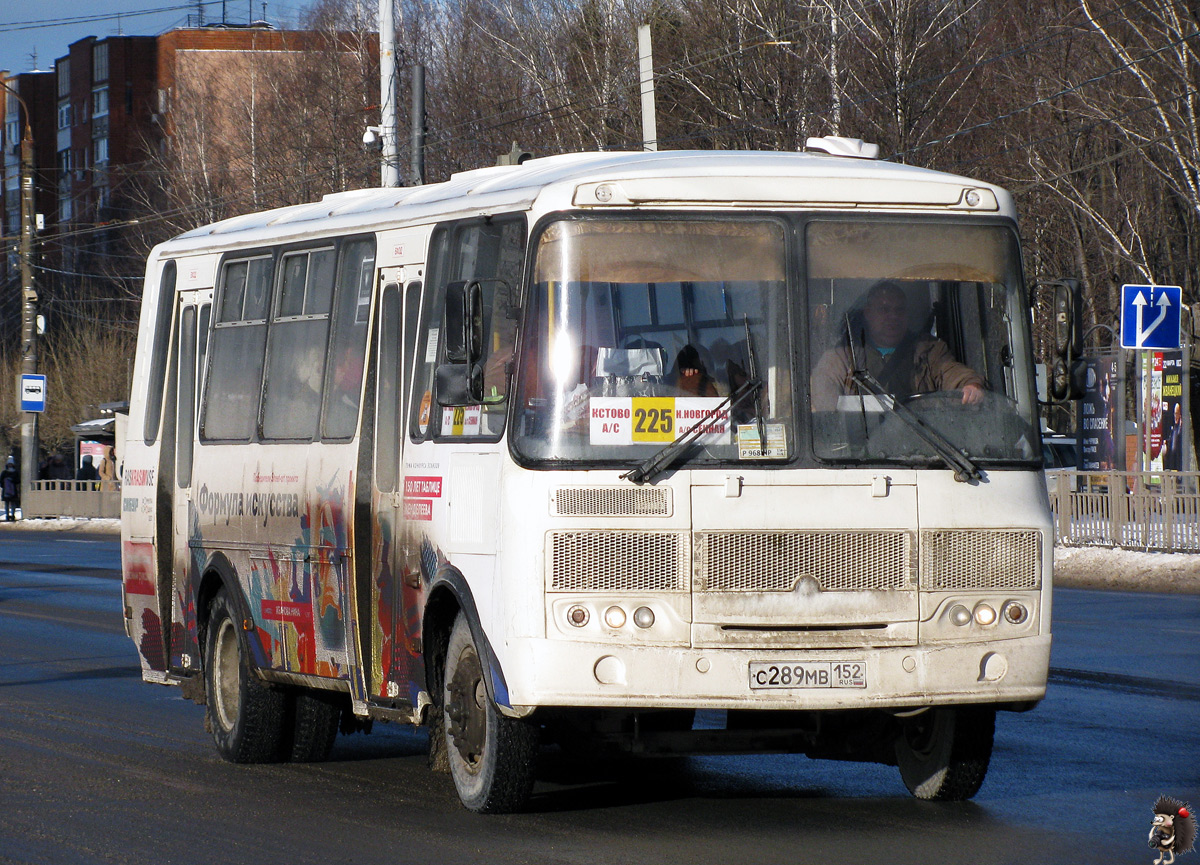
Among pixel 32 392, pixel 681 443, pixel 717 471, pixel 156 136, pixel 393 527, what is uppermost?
pixel 156 136

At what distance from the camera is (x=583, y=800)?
27.3ft

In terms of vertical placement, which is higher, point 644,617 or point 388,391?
point 388,391

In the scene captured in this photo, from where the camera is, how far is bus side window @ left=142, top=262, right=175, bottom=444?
36.8 ft

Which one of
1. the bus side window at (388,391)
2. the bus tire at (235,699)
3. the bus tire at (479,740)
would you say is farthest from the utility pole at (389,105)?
the bus tire at (479,740)

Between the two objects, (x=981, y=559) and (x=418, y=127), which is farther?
(x=418, y=127)

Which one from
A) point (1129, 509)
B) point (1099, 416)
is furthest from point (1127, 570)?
point (1099, 416)

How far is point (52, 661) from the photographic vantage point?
14.7m

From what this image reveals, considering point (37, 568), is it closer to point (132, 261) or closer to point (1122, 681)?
point (1122, 681)

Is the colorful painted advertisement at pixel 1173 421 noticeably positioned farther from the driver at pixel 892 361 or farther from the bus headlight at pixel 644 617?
the bus headlight at pixel 644 617

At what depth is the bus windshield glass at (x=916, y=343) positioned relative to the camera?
7.61m

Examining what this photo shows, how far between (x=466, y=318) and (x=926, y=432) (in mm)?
1811

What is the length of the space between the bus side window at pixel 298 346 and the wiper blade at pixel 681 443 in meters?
2.53

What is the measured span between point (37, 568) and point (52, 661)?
43.9 feet

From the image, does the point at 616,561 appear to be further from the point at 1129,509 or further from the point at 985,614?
the point at 1129,509
